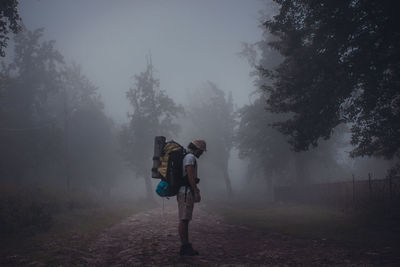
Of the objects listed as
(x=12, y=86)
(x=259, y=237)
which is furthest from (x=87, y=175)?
(x=259, y=237)

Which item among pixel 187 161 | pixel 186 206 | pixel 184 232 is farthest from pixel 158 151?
pixel 184 232

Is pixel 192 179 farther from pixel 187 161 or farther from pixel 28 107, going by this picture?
pixel 28 107

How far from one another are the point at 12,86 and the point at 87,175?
13.2 meters

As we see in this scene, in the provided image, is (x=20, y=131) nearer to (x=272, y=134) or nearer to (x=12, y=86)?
(x=12, y=86)

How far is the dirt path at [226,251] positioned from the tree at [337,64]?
5894 mm

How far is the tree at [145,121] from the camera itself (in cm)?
3541

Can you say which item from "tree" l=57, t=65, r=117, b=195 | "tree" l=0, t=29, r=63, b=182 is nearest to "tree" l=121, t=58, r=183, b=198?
"tree" l=57, t=65, r=117, b=195

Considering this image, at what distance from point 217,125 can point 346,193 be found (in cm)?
2642

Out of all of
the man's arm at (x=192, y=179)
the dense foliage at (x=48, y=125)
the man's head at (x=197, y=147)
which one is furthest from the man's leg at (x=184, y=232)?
the dense foliage at (x=48, y=125)

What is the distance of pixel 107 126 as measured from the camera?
126 ft

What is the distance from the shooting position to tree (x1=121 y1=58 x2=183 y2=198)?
35406mm

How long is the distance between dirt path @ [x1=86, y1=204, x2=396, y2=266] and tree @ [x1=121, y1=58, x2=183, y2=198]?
2690 centimetres

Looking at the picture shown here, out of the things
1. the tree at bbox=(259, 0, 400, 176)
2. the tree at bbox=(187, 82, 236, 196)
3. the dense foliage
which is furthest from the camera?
the tree at bbox=(187, 82, 236, 196)

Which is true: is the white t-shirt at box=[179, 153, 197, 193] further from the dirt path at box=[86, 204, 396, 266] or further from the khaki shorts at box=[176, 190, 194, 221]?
the dirt path at box=[86, 204, 396, 266]
